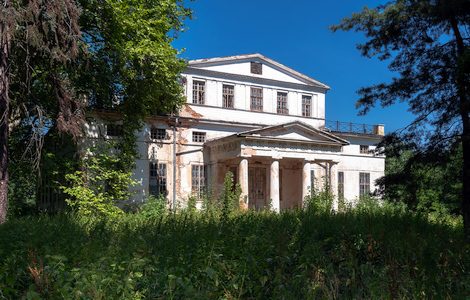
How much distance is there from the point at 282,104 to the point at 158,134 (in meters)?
8.40

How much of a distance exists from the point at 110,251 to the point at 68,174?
12.5m

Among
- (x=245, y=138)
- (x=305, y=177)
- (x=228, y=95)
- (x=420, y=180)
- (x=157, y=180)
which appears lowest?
(x=157, y=180)

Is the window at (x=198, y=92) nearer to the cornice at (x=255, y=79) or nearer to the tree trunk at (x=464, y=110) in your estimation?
the cornice at (x=255, y=79)

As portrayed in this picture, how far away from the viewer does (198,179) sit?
22531 mm

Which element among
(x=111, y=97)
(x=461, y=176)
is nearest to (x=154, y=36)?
(x=111, y=97)

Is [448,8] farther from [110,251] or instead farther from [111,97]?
[111,97]

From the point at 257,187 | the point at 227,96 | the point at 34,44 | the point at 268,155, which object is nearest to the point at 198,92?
the point at 227,96

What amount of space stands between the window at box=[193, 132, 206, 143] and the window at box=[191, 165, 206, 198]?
1.51m

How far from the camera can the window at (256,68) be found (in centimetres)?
2491

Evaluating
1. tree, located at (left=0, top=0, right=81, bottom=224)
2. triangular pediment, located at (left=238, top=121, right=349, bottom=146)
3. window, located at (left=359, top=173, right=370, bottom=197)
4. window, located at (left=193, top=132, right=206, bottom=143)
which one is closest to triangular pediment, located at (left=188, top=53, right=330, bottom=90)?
window, located at (left=193, top=132, right=206, bottom=143)

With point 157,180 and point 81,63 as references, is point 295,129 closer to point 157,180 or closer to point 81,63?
point 157,180

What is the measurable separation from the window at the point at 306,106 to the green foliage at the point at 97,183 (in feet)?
41.7

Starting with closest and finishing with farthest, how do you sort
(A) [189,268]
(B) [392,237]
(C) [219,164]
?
(A) [189,268]
(B) [392,237]
(C) [219,164]

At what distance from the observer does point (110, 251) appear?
5410 millimetres
